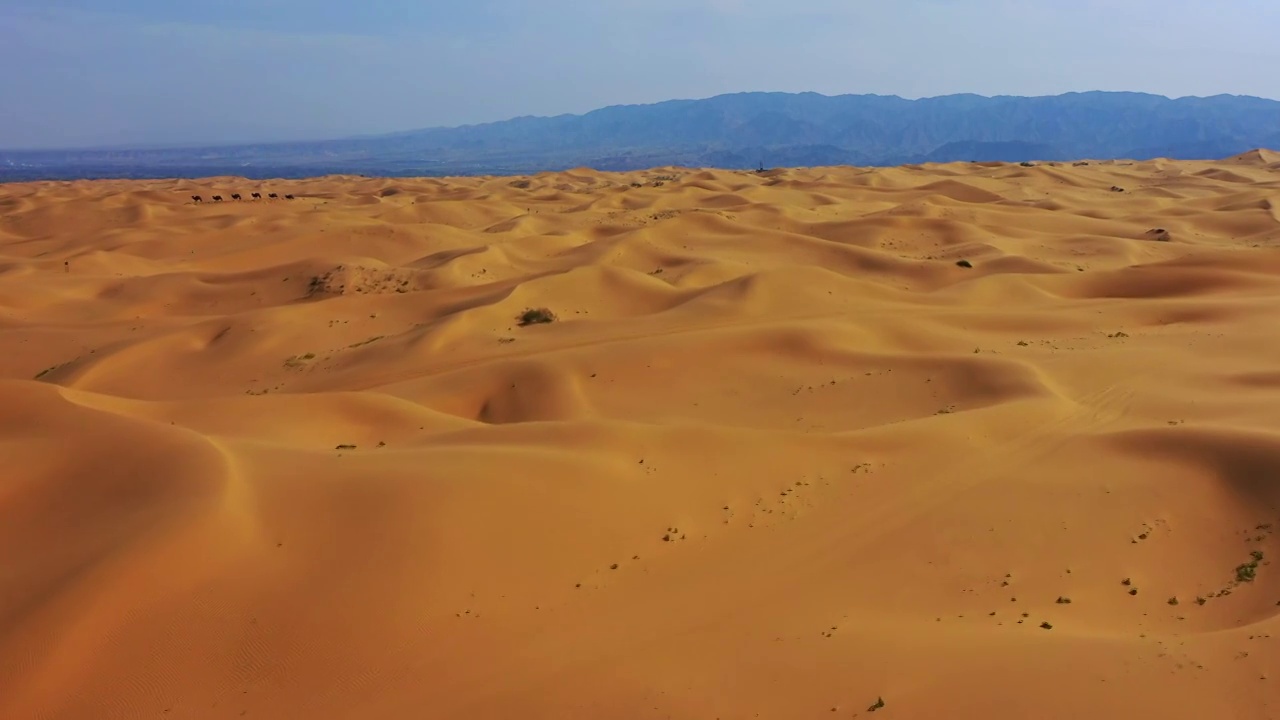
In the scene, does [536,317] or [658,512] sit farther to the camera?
[536,317]

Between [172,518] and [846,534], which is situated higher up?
[172,518]

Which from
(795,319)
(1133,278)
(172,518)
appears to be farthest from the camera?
(1133,278)

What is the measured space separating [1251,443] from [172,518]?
13314 mm

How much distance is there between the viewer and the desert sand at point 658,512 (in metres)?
6.97

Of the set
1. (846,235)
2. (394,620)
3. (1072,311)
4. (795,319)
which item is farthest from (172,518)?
(846,235)

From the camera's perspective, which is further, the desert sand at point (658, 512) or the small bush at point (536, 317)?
the small bush at point (536, 317)

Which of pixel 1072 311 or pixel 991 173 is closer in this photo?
pixel 1072 311

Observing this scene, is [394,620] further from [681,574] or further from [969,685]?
[969,685]

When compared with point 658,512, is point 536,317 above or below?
above

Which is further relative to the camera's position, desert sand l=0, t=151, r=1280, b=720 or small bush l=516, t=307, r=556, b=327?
small bush l=516, t=307, r=556, b=327

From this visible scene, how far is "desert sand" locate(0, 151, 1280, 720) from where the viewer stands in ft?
22.9

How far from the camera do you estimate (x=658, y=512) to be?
1058cm

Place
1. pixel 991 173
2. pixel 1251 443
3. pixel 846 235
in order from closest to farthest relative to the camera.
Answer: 1. pixel 1251 443
2. pixel 846 235
3. pixel 991 173

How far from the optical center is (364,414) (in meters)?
14.8
